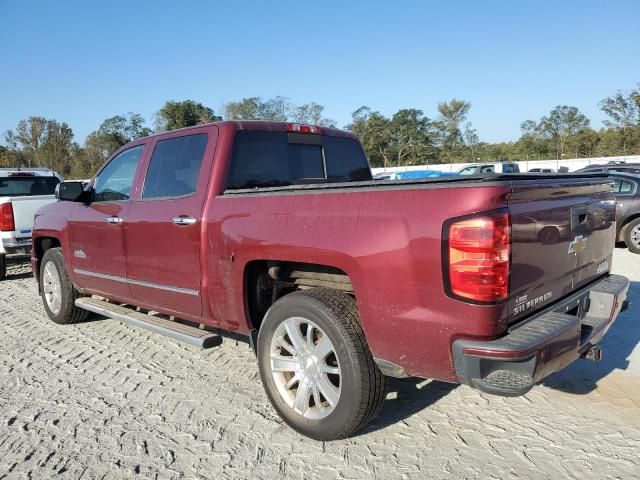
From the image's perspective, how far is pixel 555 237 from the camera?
2.78 metres

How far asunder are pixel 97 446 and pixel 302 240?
180 cm

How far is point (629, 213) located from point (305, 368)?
951 cm

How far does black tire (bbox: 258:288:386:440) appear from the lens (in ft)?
9.11

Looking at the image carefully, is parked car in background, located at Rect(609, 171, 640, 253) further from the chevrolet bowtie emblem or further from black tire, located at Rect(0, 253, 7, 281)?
black tire, located at Rect(0, 253, 7, 281)

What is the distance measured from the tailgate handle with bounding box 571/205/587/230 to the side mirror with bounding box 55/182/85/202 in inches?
171

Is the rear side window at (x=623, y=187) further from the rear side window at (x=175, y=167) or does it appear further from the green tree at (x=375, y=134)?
the green tree at (x=375, y=134)

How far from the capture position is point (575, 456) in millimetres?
2834

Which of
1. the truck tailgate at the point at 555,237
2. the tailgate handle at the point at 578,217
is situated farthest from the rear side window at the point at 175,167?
the tailgate handle at the point at 578,217

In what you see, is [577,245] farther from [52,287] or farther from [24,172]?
[24,172]

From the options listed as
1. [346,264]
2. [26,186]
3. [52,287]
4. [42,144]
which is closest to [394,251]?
[346,264]

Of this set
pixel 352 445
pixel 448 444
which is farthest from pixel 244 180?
pixel 448 444

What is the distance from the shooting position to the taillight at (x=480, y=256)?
2.29 meters

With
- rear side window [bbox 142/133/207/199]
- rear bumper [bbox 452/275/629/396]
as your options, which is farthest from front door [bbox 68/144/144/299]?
rear bumper [bbox 452/275/629/396]

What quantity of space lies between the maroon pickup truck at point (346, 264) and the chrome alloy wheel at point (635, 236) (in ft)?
24.8
